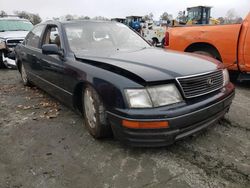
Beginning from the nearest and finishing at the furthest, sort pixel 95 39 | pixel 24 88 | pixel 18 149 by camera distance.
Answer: pixel 18 149 → pixel 95 39 → pixel 24 88

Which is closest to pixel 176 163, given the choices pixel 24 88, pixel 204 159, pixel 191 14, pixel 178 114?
pixel 204 159

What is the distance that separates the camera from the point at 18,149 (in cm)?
356

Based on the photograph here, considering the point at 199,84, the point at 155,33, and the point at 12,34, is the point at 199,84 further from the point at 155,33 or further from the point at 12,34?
the point at 155,33

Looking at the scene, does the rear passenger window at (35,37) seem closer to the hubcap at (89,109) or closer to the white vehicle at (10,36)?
the hubcap at (89,109)

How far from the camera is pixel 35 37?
5.67 metres

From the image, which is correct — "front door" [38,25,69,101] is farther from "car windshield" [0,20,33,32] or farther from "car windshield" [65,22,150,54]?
"car windshield" [0,20,33,32]

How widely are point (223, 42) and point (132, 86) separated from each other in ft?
12.4

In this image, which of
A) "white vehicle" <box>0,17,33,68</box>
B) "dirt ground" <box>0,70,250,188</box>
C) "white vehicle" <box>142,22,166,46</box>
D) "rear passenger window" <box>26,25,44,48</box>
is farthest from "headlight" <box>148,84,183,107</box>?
"white vehicle" <box>142,22,166,46</box>

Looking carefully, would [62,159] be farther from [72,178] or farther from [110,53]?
[110,53]

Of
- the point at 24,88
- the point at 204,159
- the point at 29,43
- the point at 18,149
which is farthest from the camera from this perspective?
the point at 24,88

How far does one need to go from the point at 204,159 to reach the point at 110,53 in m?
1.80

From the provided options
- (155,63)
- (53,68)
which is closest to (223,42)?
(155,63)

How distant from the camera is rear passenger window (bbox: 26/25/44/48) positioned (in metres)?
5.44

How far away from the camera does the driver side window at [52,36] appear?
179 inches
